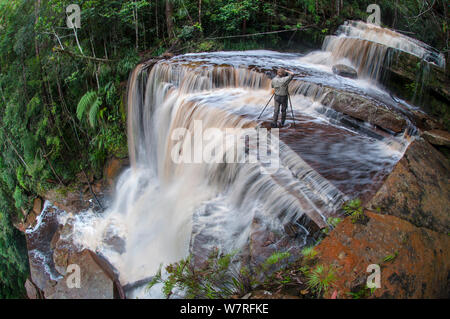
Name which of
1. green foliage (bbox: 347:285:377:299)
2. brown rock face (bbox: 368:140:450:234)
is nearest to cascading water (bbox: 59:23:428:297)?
brown rock face (bbox: 368:140:450:234)

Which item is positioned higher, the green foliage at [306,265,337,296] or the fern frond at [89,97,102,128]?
the fern frond at [89,97,102,128]

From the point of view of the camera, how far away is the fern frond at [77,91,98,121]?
929 centimetres

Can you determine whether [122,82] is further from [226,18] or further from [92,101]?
[226,18]

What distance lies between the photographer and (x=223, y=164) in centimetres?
592

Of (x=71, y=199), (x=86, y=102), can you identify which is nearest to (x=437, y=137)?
(x=86, y=102)

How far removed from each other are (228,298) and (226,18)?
34.1 feet

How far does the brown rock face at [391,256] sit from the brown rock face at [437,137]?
3279 millimetres

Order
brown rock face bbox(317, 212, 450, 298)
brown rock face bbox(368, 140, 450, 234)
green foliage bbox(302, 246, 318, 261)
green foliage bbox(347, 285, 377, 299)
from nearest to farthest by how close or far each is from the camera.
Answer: green foliage bbox(347, 285, 377, 299) < brown rock face bbox(317, 212, 450, 298) < green foliage bbox(302, 246, 318, 261) < brown rock face bbox(368, 140, 450, 234)

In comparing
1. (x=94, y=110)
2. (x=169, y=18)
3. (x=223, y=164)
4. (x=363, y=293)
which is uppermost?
(x=169, y=18)

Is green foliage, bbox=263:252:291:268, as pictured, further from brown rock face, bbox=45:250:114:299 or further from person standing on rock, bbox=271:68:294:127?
brown rock face, bbox=45:250:114:299

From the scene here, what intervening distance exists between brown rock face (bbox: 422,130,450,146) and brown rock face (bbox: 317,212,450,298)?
3279 millimetres

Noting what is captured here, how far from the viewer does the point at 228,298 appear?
377cm

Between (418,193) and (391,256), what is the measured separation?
150 centimetres

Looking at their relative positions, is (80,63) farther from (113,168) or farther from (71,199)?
(71,199)
